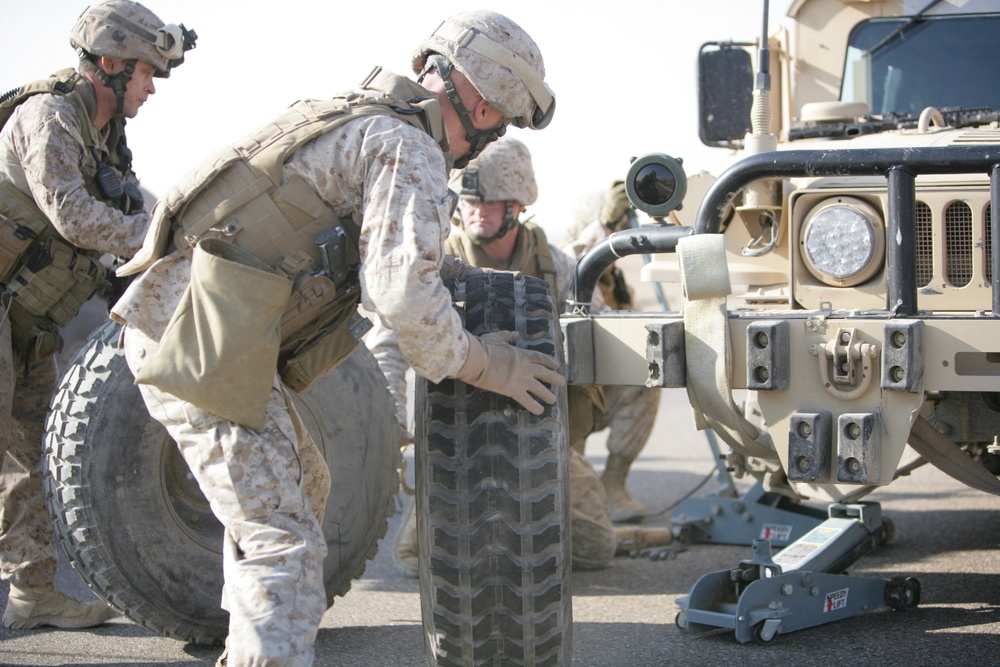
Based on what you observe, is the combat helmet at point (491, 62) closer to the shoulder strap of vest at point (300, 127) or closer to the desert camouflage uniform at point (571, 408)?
the shoulder strap of vest at point (300, 127)

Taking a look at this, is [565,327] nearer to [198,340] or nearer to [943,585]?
[198,340]

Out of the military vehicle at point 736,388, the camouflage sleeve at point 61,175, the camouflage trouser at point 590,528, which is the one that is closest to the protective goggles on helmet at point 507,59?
the military vehicle at point 736,388

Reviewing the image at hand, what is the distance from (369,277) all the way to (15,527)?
2.44 meters

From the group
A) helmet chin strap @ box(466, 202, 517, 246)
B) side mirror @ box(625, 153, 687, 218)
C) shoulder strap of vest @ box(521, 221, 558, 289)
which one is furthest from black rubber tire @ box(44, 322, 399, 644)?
shoulder strap of vest @ box(521, 221, 558, 289)

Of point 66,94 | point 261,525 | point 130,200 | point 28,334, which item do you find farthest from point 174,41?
point 261,525

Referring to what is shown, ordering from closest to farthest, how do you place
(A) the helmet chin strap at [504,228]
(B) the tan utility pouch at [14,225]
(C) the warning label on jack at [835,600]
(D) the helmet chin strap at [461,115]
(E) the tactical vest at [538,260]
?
(D) the helmet chin strap at [461,115] → (C) the warning label on jack at [835,600] → (B) the tan utility pouch at [14,225] → (A) the helmet chin strap at [504,228] → (E) the tactical vest at [538,260]

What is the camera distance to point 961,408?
4016mm

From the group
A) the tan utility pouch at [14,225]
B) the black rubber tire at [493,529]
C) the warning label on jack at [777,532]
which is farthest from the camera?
the warning label on jack at [777,532]

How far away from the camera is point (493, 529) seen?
317 cm

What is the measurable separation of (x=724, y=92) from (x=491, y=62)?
7.84 ft

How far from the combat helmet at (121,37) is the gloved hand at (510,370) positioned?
7.53ft

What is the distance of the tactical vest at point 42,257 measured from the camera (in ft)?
14.7

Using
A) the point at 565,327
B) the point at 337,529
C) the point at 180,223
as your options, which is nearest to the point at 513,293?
the point at 565,327

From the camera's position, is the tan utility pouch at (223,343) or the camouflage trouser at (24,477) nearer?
the tan utility pouch at (223,343)
